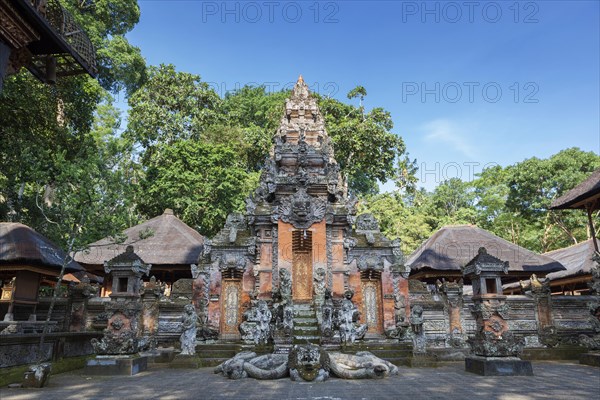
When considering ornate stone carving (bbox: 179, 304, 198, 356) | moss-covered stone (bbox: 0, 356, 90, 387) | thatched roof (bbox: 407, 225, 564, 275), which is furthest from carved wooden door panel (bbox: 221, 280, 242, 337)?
thatched roof (bbox: 407, 225, 564, 275)

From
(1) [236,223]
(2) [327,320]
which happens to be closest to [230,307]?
(1) [236,223]

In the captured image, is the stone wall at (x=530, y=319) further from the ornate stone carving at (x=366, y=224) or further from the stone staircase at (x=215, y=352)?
the stone staircase at (x=215, y=352)

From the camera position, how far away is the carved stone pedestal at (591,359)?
36.7ft

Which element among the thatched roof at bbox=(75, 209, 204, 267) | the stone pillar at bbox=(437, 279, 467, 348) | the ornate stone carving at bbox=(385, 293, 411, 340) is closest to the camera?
the ornate stone carving at bbox=(385, 293, 411, 340)

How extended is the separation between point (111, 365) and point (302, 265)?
6.95 m

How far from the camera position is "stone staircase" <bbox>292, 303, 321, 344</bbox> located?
11.3m

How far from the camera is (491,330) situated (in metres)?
9.84

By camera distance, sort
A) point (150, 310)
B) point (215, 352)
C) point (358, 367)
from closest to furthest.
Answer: point (358, 367)
point (215, 352)
point (150, 310)

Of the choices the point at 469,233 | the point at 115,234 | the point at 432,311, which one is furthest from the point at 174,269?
the point at 469,233

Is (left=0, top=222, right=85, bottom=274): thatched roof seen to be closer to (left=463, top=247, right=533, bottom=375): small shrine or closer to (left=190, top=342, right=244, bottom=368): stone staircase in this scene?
(left=190, top=342, right=244, bottom=368): stone staircase

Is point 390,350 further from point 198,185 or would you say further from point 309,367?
point 198,185

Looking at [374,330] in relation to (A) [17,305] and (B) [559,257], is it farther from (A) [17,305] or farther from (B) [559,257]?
(B) [559,257]

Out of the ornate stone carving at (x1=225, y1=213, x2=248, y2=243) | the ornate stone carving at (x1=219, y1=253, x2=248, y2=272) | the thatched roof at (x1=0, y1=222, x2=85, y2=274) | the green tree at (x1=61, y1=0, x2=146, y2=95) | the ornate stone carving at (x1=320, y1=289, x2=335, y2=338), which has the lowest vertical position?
the ornate stone carving at (x1=320, y1=289, x2=335, y2=338)

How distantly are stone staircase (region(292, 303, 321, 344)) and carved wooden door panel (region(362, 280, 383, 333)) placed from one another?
7.57 feet
